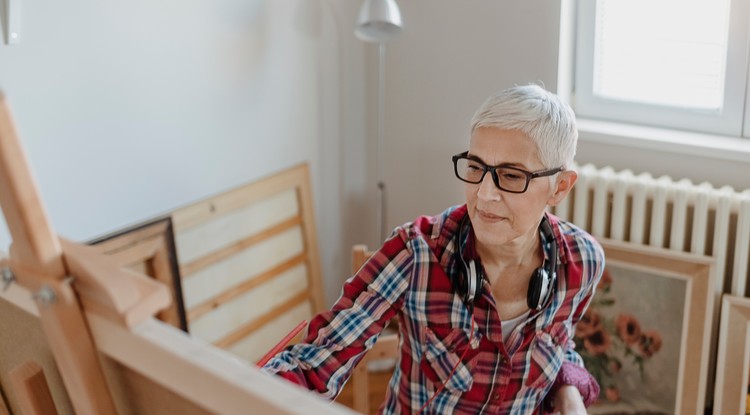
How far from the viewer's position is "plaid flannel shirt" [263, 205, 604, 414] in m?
1.64

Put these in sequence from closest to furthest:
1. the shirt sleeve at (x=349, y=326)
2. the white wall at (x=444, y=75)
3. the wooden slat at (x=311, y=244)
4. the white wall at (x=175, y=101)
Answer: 1. the shirt sleeve at (x=349, y=326)
2. the white wall at (x=175, y=101)
3. the white wall at (x=444, y=75)
4. the wooden slat at (x=311, y=244)

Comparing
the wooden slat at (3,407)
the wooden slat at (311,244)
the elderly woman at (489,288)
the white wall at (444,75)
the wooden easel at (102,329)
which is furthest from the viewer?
the wooden slat at (311,244)

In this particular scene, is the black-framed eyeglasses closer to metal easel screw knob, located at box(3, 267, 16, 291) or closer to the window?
metal easel screw knob, located at box(3, 267, 16, 291)

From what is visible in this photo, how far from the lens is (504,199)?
1669 millimetres

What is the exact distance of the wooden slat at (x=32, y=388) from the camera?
40.0 inches


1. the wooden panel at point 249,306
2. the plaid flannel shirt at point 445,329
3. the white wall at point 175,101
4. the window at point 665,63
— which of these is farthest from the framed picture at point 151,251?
the window at point 665,63

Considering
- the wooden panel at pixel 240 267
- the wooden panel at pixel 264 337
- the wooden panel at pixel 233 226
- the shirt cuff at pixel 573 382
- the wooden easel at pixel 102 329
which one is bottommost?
the wooden panel at pixel 264 337

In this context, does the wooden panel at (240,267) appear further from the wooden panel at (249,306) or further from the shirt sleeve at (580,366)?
the shirt sleeve at (580,366)

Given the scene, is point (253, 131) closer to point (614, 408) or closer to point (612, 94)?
point (612, 94)

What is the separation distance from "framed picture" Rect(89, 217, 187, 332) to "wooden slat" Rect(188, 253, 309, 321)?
9cm

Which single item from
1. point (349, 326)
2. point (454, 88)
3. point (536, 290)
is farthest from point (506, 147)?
point (454, 88)

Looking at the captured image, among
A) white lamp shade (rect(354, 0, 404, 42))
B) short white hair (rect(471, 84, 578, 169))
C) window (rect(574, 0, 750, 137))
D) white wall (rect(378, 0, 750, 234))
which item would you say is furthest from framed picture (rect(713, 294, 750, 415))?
white lamp shade (rect(354, 0, 404, 42))

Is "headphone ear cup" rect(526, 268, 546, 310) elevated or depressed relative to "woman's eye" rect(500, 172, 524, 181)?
depressed

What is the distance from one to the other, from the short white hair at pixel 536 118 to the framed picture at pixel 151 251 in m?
1.13
